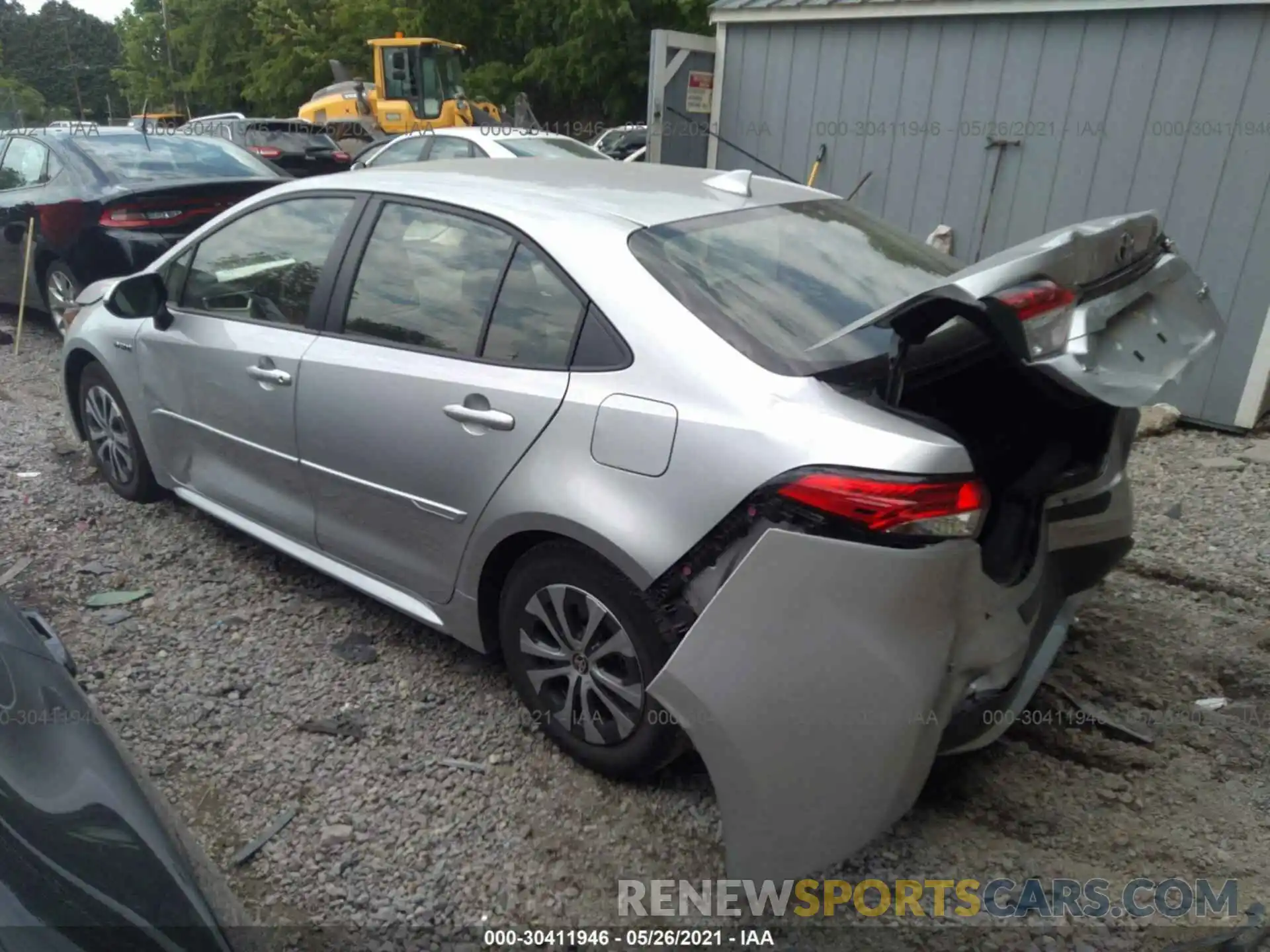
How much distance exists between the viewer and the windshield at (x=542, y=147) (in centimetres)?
975

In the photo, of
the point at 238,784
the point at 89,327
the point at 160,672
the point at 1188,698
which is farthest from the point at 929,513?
the point at 89,327

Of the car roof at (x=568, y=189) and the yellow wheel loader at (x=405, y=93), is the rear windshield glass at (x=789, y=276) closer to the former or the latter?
the car roof at (x=568, y=189)

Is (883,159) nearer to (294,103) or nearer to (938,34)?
(938,34)

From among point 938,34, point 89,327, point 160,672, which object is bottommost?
point 160,672

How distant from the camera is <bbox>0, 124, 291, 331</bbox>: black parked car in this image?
6395 mm

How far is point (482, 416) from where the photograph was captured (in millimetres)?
2553

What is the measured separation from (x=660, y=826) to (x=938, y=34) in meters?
6.14

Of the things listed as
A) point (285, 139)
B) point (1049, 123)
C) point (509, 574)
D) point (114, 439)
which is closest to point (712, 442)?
point (509, 574)

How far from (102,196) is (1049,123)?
6567 millimetres

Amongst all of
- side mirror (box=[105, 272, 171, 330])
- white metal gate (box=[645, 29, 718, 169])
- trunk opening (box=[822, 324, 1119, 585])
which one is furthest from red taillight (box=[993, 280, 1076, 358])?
white metal gate (box=[645, 29, 718, 169])

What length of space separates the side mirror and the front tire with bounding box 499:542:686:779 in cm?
207

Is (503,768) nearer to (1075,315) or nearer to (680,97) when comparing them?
(1075,315)

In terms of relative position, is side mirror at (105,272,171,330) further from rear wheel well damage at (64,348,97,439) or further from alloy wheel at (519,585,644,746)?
alloy wheel at (519,585,644,746)

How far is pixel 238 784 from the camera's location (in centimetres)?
269
